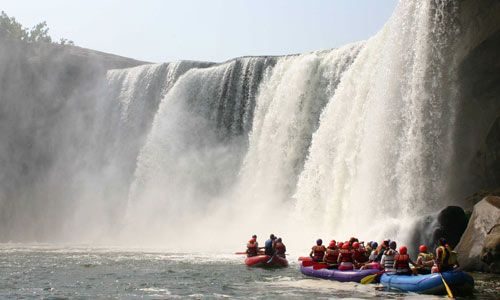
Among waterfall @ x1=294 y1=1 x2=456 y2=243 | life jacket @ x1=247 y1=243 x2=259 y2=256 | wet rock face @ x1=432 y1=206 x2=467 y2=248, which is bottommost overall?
life jacket @ x1=247 y1=243 x2=259 y2=256

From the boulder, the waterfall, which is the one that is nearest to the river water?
the boulder

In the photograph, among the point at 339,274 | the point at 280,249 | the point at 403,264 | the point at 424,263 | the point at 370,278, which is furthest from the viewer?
the point at 280,249

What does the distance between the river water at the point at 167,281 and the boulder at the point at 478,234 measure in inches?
45.8

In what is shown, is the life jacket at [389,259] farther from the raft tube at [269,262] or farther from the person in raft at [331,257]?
the raft tube at [269,262]

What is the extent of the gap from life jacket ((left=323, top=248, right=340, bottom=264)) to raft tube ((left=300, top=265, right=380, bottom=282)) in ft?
1.65

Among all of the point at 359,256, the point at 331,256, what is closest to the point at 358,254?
the point at 359,256

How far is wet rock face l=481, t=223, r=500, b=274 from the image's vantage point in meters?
20.5

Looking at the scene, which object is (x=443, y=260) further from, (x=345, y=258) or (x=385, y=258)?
(x=345, y=258)

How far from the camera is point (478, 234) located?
21531 millimetres

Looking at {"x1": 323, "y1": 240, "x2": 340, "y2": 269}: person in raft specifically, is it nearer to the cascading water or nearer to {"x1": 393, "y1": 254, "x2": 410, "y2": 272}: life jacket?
{"x1": 393, "y1": 254, "x2": 410, "y2": 272}: life jacket

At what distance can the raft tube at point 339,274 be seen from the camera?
769 inches

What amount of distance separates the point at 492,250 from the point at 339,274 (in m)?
4.62

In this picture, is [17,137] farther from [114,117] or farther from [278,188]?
[278,188]

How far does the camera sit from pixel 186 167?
44.9 metres
